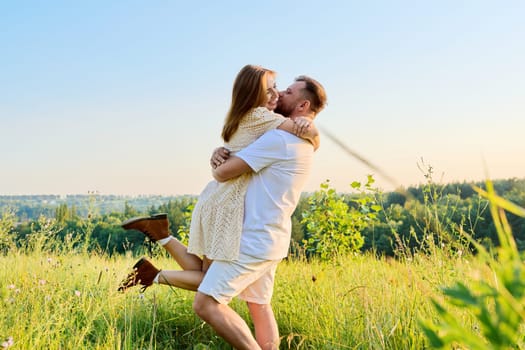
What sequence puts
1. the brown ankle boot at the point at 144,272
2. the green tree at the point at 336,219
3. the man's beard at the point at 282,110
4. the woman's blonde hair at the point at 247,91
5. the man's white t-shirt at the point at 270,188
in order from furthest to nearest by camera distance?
the green tree at the point at 336,219
the brown ankle boot at the point at 144,272
the man's beard at the point at 282,110
the woman's blonde hair at the point at 247,91
the man's white t-shirt at the point at 270,188

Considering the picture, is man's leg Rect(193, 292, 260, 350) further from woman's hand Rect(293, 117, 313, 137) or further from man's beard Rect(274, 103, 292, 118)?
man's beard Rect(274, 103, 292, 118)

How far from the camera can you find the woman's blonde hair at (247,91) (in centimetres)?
333

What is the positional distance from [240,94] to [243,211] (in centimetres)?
73

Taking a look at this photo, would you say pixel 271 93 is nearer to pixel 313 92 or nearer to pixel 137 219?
pixel 313 92

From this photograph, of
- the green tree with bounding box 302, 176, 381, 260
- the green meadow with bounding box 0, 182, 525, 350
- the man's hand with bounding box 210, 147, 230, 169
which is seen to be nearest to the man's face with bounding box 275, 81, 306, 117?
the man's hand with bounding box 210, 147, 230, 169

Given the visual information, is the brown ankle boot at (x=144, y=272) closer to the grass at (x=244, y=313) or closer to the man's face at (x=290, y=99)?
the grass at (x=244, y=313)

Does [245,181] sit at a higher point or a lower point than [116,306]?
higher

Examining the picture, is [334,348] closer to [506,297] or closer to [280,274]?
[280,274]

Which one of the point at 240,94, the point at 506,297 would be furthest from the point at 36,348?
the point at 506,297

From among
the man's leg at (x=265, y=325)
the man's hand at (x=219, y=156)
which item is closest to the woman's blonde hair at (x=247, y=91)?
the man's hand at (x=219, y=156)

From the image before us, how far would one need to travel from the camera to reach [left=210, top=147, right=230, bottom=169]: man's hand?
3367mm

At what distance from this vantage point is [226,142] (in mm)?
3506

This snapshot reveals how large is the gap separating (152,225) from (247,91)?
1304 millimetres

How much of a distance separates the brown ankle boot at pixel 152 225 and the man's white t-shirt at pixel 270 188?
96 centimetres
